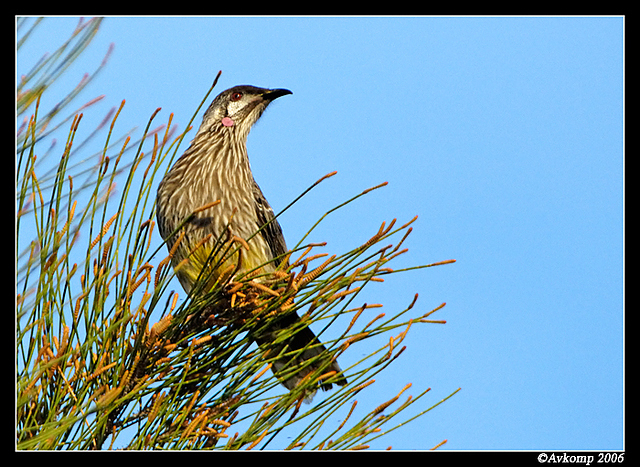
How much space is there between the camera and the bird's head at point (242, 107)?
14.3 feet

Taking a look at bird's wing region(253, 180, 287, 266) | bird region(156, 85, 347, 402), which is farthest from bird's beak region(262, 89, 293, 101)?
bird's wing region(253, 180, 287, 266)

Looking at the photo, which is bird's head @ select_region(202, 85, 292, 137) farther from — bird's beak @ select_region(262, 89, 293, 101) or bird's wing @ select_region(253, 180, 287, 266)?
bird's wing @ select_region(253, 180, 287, 266)

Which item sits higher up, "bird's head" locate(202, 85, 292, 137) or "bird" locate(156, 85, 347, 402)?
"bird's head" locate(202, 85, 292, 137)

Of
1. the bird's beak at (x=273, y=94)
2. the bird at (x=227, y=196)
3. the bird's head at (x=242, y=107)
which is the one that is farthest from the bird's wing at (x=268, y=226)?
the bird's beak at (x=273, y=94)

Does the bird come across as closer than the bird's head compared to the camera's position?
Yes

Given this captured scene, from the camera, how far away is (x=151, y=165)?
2.00m

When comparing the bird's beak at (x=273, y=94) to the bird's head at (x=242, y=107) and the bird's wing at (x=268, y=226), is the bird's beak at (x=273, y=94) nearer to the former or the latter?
the bird's head at (x=242, y=107)

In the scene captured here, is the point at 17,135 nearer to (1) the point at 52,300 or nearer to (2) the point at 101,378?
(1) the point at 52,300

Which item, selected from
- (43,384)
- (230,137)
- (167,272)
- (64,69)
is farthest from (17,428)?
(230,137)

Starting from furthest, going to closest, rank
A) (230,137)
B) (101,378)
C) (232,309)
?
(230,137) → (232,309) → (101,378)

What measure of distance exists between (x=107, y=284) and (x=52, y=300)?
0.57 feet

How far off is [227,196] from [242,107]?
0.96 meters

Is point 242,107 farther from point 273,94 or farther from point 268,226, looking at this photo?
point 268,226

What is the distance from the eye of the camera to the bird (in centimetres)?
340
